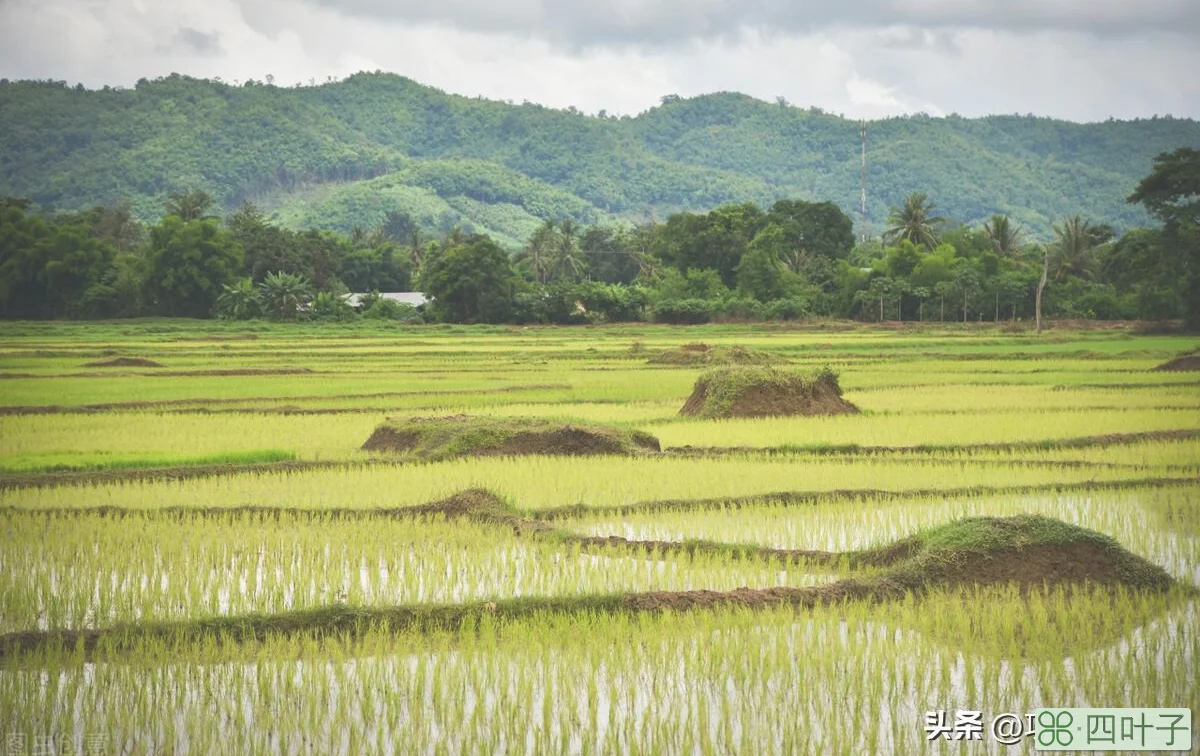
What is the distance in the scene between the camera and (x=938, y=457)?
11.7m

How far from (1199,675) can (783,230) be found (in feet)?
201

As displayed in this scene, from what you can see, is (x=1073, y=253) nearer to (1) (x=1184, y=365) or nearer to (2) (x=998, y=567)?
(1) (x=1184, y=365)

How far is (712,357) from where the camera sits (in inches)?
1075

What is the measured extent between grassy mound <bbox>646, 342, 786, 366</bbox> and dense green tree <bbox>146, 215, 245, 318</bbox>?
28.7m

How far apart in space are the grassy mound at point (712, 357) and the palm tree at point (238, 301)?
27137mm

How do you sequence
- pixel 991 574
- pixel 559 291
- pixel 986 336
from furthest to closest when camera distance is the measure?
pixel 559 291, pixel 986 336, pixel 991 574

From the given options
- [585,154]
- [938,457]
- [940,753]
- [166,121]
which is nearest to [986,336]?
[938,457]

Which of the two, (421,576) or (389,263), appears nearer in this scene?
(421,576)

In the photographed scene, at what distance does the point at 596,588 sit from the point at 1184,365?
20091mm

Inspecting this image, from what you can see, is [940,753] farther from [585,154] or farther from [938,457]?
[585,154]

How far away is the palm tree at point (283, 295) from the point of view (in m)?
53.7

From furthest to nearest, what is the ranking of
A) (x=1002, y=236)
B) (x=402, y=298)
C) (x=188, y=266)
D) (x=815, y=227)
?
1. (x=815, y=227)
2. (x=1002, y=236)
3. (x=402, y=298)
4. (x=188, y=266)

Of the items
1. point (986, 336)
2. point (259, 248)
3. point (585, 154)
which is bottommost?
point (986, 336)

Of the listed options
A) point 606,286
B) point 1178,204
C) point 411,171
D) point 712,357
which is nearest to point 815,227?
point 606,286
